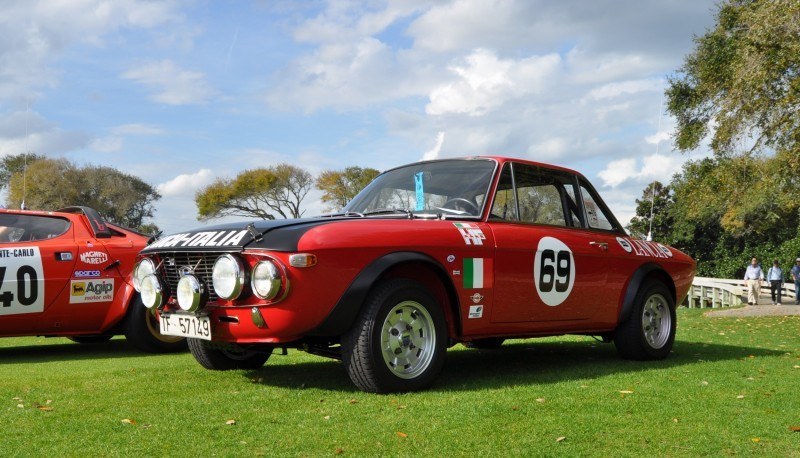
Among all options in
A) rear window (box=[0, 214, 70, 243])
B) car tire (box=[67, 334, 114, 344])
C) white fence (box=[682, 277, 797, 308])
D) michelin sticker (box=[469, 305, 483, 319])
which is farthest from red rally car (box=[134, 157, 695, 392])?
white fence (box=[682, 277, 797, 308])

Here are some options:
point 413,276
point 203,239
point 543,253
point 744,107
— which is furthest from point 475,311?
point 744,107

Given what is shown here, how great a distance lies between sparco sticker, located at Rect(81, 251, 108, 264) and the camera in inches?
345

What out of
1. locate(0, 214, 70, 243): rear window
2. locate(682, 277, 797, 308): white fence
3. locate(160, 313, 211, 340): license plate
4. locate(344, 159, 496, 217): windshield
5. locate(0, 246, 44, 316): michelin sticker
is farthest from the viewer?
locate(682, 277, 797, 308): white fence

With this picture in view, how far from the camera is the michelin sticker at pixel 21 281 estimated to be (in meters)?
8.29

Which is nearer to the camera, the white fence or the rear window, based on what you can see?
the rear window

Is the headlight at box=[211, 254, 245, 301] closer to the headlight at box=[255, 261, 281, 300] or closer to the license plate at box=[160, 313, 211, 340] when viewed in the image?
the headlight at box=[255, 261, 281, 300]

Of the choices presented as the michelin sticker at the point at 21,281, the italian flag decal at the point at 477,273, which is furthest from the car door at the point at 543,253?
the michelin sticker at the point at 21,281

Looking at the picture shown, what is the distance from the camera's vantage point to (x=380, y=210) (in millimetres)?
6641

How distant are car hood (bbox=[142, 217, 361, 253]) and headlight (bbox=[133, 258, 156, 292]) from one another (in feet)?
0.39

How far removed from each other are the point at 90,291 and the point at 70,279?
0.81ft

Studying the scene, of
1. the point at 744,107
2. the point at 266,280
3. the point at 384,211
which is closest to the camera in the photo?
the point at 266,280

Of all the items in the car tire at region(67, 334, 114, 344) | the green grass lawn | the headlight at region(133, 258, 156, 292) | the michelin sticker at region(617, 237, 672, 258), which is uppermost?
the michelin sticker at region(617, 237, 672, 258)

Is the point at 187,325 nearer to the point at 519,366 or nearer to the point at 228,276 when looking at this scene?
the point at 228,276

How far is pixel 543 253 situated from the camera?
6633 millimetres
